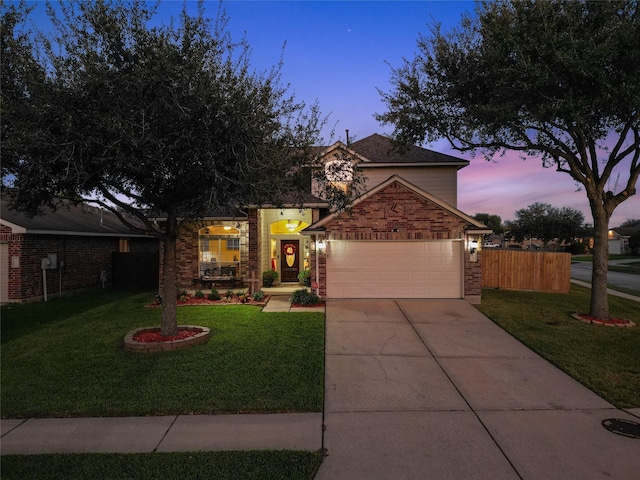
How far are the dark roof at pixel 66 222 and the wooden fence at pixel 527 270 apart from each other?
14.5 meters

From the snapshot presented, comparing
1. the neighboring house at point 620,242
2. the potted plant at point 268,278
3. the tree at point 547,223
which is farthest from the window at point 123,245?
the neighboring house at point 620,242

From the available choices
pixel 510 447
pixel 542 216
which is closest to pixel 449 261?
pixel 510 447

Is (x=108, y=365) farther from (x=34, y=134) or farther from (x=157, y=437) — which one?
(x=34, y=134)

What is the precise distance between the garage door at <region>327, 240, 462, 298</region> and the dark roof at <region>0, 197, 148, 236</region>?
717cm

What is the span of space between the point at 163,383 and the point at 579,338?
8.79 metres

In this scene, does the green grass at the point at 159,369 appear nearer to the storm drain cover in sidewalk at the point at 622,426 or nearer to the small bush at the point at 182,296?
the small bush at the point at 182,296

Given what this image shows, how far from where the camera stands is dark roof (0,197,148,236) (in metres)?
13.4

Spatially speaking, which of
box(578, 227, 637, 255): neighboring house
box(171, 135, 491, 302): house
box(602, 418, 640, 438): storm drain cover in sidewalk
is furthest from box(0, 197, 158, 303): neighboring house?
box(578, 227, 637, 255): neighboring house

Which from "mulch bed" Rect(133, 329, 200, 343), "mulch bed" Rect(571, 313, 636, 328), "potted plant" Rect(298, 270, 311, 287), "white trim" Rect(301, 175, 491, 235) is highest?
"white trim" Rect(301, 175, 491, 235)

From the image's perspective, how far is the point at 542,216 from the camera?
4956 centimetres

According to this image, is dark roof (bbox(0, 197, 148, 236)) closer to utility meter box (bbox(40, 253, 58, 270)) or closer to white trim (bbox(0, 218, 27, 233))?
white trim (bbox(0, 218, 27, 233))

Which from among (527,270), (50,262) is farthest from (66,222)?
(527,270)

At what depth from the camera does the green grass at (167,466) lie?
3.59 m

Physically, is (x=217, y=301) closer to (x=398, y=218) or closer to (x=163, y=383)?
(x=398, y=218)
